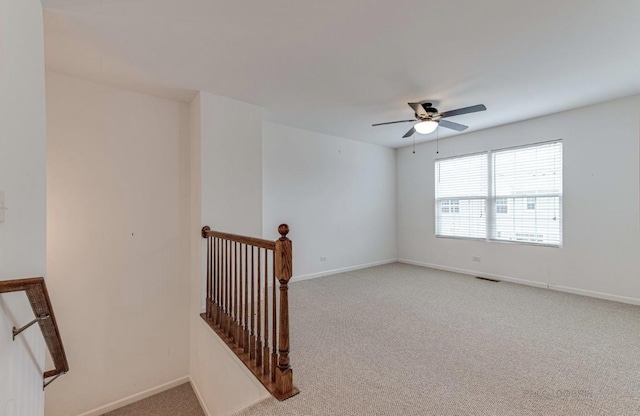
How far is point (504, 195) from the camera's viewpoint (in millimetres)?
4562

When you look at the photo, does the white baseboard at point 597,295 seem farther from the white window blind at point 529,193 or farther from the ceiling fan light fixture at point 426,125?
the ceiling fan light fixture at point 426,125

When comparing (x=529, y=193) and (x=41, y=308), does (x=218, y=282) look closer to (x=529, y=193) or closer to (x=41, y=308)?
(x=41, y=308)

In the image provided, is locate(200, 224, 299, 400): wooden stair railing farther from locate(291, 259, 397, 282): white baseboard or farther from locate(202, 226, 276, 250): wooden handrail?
locate(291, 259, 397, 282): white baseboard

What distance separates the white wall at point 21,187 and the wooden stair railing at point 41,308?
85 mm

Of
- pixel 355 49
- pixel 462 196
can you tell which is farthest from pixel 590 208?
pixel 355 49

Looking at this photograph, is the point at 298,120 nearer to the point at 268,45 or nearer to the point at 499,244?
the point at 268,45

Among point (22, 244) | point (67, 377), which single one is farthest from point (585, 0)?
point (67, 377)

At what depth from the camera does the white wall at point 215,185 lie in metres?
3.02

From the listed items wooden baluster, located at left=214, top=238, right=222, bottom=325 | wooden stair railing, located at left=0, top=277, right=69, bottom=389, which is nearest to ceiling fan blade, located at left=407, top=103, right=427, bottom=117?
wooden baluster, located at left=214, top=238, right=222, bottom=325

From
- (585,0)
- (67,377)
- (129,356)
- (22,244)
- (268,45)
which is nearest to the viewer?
(22,244)

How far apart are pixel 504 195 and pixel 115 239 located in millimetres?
5485

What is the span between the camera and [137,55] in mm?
2355

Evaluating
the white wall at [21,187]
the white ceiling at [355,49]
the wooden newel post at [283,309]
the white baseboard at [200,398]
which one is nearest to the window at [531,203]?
the white ceiling at [355,49]

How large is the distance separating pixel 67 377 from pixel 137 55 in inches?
121
